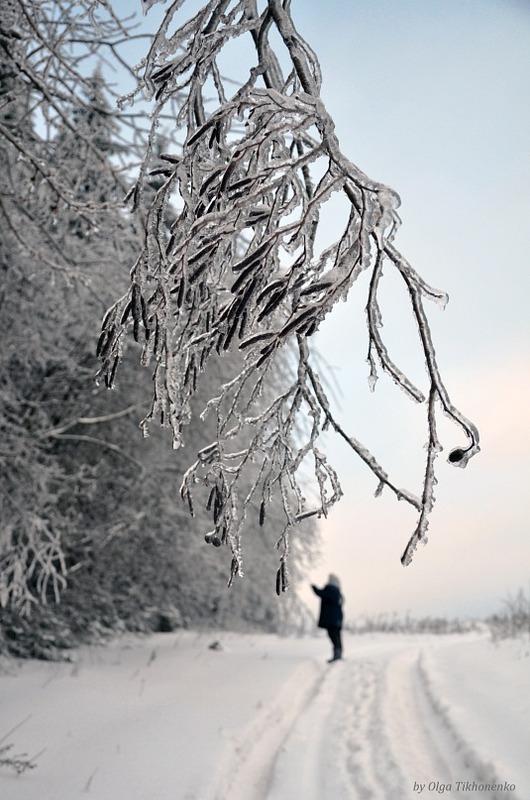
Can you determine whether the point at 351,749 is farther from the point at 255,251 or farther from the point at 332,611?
the point at 332,611

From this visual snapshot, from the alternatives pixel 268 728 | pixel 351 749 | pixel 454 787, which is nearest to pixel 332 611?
pixel 268 728

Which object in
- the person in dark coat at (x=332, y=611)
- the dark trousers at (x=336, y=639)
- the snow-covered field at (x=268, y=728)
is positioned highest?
the person in dark coat at (x=332, y=611)

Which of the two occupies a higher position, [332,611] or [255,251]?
[255,251]

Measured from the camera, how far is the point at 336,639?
10422 millimetres

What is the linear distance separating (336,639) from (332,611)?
449 millimetres

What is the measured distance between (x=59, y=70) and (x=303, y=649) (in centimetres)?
1027

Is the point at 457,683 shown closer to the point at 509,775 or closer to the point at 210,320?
the point at 509,775

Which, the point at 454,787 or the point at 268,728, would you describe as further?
the point at 268,728

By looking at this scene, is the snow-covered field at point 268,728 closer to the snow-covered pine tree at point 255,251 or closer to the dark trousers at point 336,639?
the dark trousers at point 336,639

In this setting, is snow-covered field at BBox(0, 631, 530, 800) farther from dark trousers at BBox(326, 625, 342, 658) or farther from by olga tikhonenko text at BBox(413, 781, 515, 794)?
dark trousers at BBox(326, 625, 342, 658)

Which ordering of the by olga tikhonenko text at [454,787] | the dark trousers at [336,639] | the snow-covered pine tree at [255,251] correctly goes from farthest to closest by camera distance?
the dark trousers at [336,639], the by olga tikhonenko text at [454,787], the snow-covered pine tree at [255,251]

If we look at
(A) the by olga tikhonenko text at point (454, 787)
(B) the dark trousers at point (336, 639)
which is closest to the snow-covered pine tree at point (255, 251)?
(A) the by olga tikhonenko text at point (454, 787)

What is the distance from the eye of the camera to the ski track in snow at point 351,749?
4.27m

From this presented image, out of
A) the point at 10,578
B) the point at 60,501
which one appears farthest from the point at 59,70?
the point at 10,578
